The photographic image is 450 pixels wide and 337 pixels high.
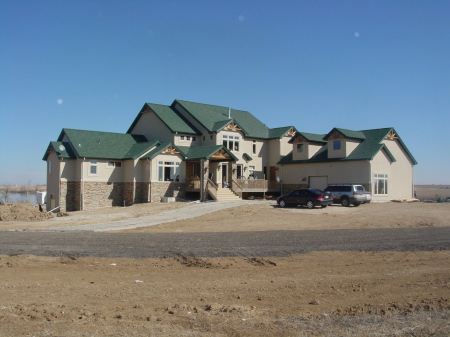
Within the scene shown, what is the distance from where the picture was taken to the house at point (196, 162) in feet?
123

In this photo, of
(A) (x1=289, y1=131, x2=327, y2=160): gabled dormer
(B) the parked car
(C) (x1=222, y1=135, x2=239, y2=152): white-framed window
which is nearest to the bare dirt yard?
(B) the parked car

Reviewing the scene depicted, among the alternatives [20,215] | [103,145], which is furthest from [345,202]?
[20,215]

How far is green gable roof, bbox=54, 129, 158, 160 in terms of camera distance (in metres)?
37.7

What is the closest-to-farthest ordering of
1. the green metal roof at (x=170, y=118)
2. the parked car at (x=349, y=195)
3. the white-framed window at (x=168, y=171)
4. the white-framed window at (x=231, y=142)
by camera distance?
the parked car at (x=349, y=195)
the white-framed window at (x=168, y=171)
the green metal roof at (x=170, y=118)
the white-framed window at (x=231, y=142)

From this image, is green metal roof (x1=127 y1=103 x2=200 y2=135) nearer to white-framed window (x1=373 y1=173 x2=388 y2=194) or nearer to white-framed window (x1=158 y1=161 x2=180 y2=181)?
white-framed window (x1=158 y1=161 x2=180 y2=181)

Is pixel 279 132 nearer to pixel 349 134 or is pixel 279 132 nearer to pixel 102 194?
pixel 349 134

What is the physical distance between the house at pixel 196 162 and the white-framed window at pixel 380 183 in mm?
67

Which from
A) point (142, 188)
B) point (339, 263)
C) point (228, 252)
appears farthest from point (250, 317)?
point (142, 188)

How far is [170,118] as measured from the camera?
42.8m

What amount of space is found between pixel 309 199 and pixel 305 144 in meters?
10.3

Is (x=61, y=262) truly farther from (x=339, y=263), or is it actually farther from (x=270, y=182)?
(x=270, y=182)

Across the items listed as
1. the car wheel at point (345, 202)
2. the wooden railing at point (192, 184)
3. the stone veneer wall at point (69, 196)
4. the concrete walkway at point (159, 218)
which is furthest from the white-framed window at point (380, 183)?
the stone veneer wall at point (69, 196)

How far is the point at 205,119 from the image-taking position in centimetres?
4381

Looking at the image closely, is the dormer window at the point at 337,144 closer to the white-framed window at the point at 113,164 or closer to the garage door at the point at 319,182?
the garage door at the point at 319,182
